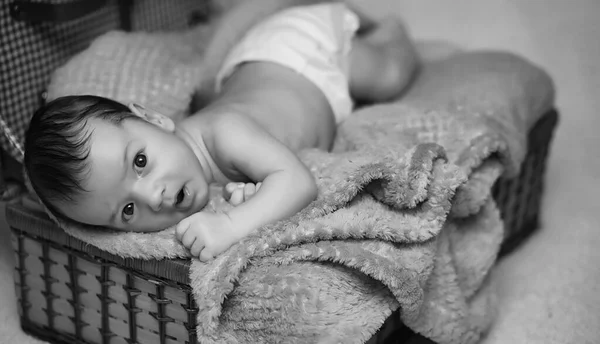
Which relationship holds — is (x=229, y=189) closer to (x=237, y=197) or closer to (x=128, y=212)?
(x=237, y=197)

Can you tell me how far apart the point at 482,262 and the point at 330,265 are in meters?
0.36

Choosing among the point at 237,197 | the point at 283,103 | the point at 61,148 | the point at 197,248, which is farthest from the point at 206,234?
the point at 283,103

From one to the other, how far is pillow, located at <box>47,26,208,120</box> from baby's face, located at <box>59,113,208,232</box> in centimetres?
32

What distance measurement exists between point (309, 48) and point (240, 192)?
19.5 inches

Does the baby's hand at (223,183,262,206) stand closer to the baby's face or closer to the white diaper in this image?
the baby's face

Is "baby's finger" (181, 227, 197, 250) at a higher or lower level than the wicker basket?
higher

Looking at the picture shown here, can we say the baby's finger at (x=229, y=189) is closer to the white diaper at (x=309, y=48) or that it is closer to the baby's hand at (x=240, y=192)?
the baby's hand at (x=240, y=192)

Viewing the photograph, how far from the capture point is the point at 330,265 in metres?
1.01

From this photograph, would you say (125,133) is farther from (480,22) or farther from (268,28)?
(480,22)

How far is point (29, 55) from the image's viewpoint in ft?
4.73

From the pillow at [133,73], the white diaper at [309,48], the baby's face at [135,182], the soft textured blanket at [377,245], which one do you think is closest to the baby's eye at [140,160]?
the baby's face at [135,182]

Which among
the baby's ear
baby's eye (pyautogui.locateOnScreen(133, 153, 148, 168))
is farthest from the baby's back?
baby's eye (pyautogui.locateOnScreen(133, 153, 148, 168))

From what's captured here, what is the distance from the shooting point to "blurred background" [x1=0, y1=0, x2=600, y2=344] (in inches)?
51.9

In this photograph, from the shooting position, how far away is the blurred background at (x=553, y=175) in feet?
4.33
